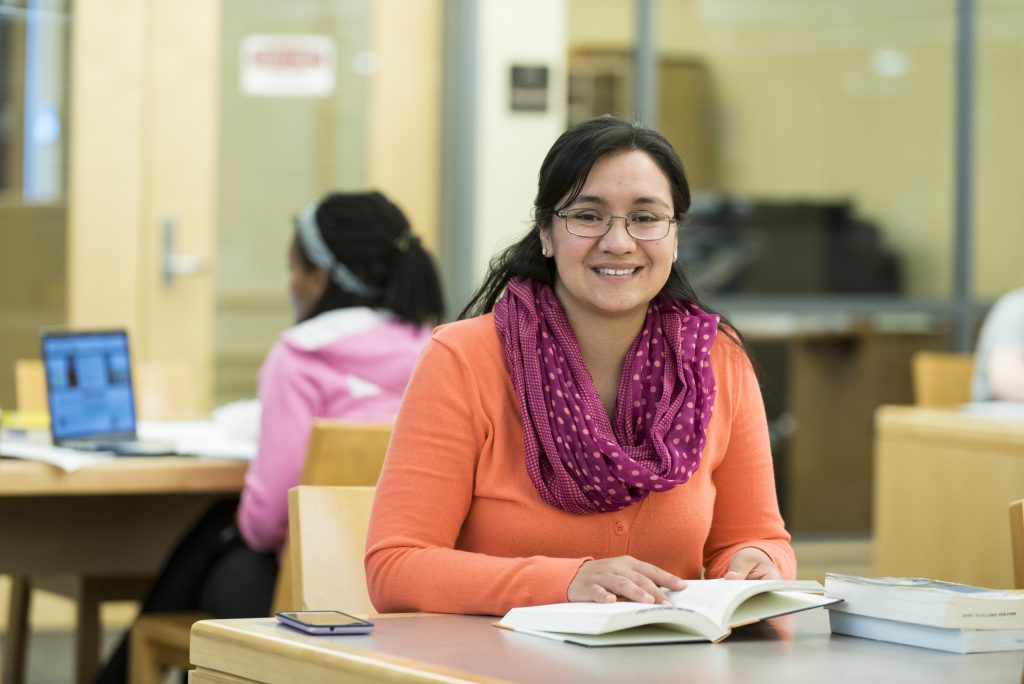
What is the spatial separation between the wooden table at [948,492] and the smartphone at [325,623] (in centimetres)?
273

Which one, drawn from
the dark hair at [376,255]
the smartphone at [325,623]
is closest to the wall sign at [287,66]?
the dark hair at [376,255]

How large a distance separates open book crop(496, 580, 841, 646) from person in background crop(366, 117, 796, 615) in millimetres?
200

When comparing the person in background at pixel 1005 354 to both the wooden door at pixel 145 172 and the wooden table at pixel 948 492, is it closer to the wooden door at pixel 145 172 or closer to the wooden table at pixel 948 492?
the wooden table at pixel 948 492

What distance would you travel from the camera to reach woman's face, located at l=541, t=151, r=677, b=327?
2152 millimetres

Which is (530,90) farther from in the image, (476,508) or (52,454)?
(476,508)

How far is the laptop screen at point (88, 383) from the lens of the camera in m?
3.21

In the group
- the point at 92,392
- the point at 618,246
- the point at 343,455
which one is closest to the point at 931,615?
the point at 618,246

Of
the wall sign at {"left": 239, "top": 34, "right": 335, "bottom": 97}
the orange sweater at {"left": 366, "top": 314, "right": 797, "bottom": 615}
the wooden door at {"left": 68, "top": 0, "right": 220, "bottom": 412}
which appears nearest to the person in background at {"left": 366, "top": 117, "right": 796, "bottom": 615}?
the orange sweater at {"left": 366, "top": 314, "right": 797, "bottom": 615}

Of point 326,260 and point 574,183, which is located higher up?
point 574,183

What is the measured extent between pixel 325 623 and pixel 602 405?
0.64 meters

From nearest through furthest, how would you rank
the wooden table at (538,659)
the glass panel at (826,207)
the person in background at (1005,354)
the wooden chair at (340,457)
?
the wooden table at (538,659), the wooden chair at (340,457), the person in background at (1005,354), the glass panel at (826,207)

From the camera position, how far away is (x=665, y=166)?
2.20 meters

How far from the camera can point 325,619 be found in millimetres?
1636

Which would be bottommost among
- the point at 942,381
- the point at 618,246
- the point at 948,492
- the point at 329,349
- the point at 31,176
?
the point at 948,492
